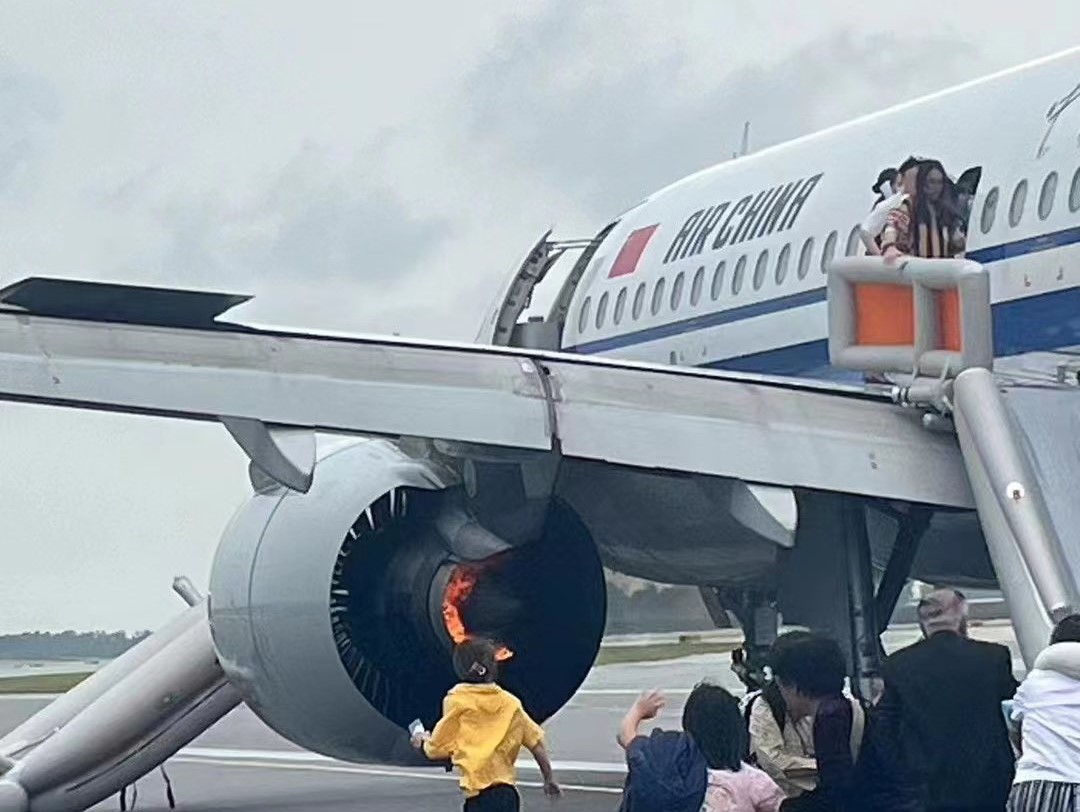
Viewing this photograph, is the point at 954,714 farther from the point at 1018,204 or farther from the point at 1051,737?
the point at 1018,204

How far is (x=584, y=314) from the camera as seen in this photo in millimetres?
17875

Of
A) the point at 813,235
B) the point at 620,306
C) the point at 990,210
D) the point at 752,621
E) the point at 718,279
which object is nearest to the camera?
the point at 990,210

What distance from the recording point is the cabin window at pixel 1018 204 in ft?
42.0

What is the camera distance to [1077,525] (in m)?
8.65

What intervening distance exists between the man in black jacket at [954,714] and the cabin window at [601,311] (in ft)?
31.0

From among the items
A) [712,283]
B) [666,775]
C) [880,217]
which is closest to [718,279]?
[712,283]

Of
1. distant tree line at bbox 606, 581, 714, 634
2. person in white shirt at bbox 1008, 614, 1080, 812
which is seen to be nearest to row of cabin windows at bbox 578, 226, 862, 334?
distant tree line at bbox 606, 581, 714, 634

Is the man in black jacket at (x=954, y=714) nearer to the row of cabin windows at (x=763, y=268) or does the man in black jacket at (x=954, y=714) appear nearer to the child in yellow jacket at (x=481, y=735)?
the child in yellow jacket at (x=481, y=735)

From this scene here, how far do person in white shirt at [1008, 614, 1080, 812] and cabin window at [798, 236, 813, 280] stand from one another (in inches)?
315

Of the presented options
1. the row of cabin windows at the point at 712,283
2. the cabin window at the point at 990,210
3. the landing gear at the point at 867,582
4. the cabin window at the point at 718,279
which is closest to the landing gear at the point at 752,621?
the row of cabin windows at the point at 712,283

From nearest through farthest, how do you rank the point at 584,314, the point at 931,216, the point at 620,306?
the point at 931,216
the point at 620,306
the point at 584,314

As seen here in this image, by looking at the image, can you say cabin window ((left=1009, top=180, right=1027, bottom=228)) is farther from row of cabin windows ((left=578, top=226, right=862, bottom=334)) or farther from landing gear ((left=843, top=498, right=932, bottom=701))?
Result: landing gear ((left=843, top=498, right=932, bottom=701))

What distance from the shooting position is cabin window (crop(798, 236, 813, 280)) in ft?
49.3

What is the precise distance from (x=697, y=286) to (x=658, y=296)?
1.55ft
